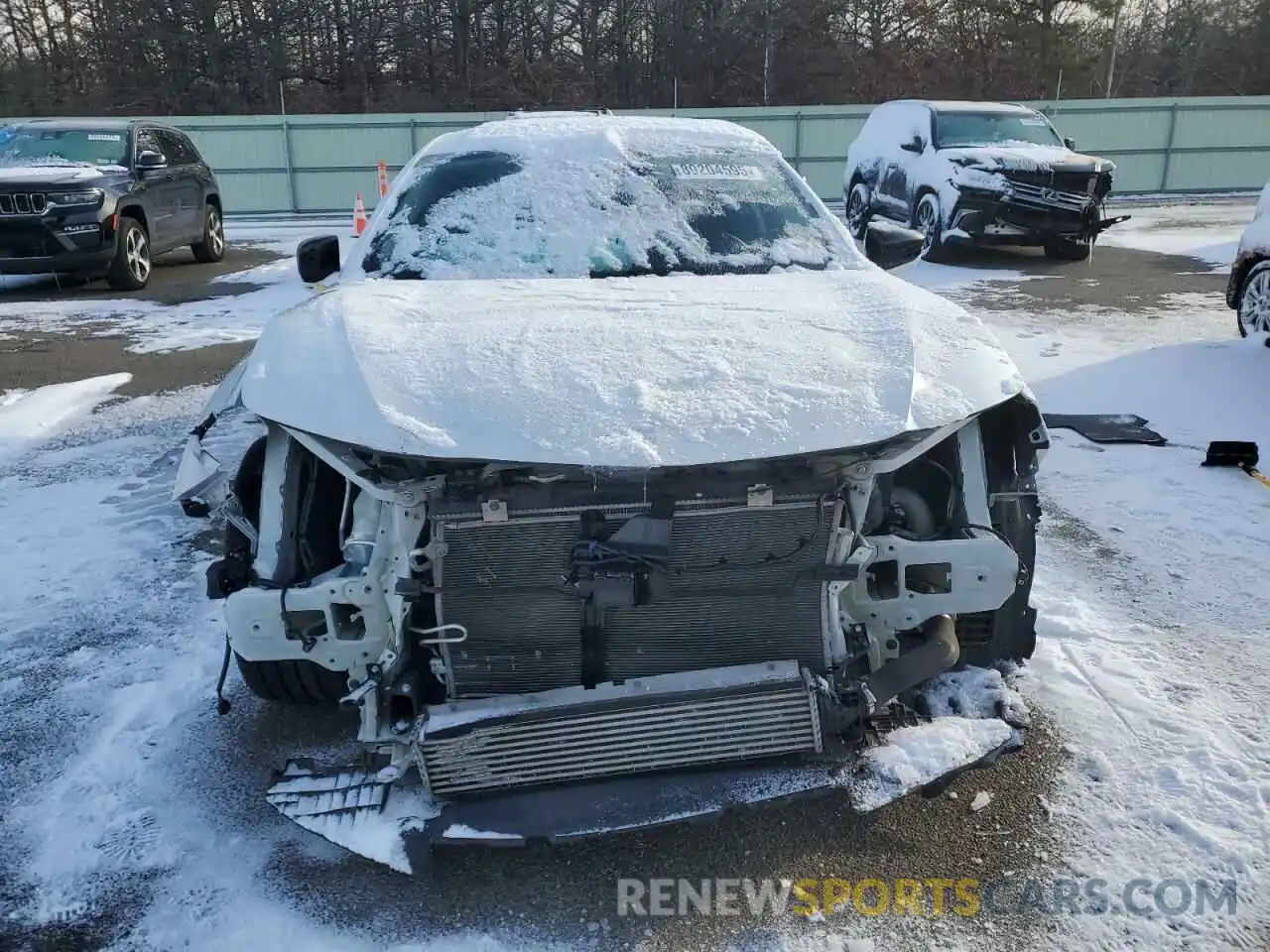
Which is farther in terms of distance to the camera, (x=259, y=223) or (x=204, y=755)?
(x=259, y=223)

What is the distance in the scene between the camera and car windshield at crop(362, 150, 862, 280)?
3678 mm

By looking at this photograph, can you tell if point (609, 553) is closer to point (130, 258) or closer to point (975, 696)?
point (975, 696)

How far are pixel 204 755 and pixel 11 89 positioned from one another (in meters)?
32.4

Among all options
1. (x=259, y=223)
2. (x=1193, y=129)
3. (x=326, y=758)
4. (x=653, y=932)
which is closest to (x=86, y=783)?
(x=326, y=758)

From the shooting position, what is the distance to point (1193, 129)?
67.5 ft

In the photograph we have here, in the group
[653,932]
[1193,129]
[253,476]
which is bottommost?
[653,932]

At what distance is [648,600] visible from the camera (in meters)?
2.36

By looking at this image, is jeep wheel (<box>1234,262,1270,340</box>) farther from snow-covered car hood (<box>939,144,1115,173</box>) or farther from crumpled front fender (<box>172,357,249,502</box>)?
crumpled front fender (<box>172,357,249,502</box>)

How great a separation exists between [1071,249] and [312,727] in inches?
498

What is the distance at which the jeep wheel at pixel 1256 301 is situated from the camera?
716 centimetres

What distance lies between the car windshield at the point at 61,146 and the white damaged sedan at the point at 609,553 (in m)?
10.1

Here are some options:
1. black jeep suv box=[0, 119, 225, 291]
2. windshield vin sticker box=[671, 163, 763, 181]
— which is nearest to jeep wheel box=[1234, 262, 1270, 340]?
windshield vin sticker box=[671, 163, 763, 181]

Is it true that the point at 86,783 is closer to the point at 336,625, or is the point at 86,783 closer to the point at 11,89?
the point at 336,625

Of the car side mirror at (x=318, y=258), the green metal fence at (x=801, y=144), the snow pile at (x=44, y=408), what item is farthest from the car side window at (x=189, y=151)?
the car side mirror at (x=318, y=258)
